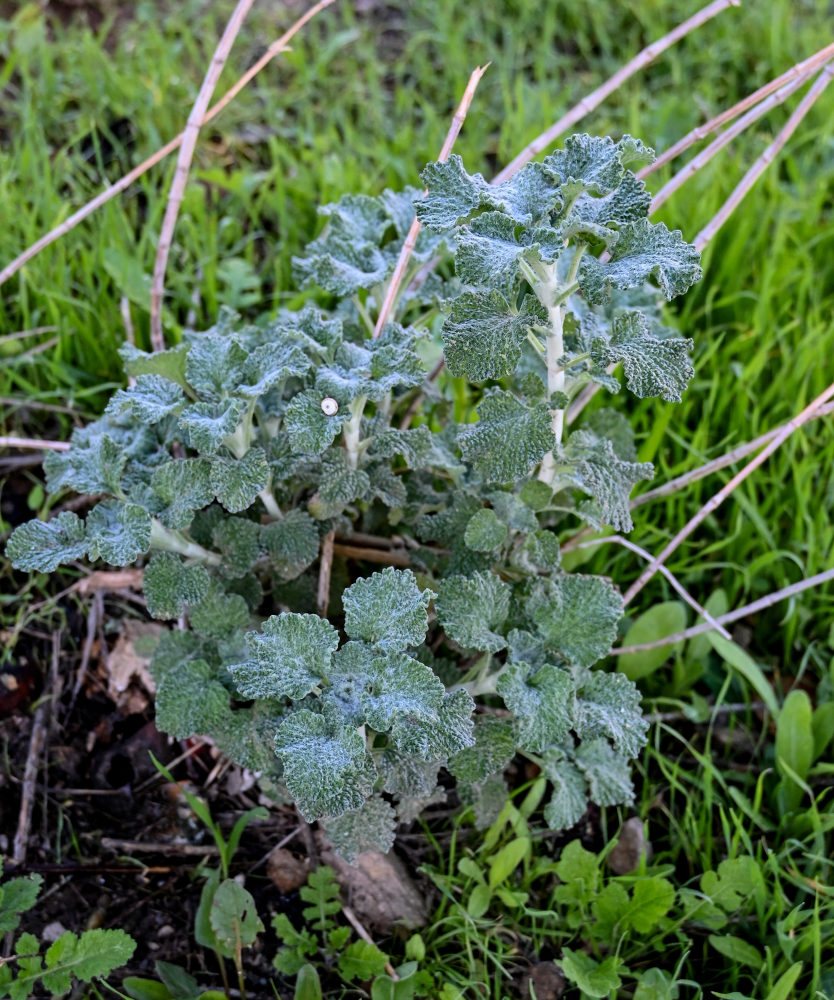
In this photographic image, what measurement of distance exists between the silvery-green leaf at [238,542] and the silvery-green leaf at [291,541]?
0.02m

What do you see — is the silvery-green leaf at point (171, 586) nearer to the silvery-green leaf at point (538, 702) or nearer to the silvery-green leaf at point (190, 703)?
the silvery-green leaf at point (190, 703)

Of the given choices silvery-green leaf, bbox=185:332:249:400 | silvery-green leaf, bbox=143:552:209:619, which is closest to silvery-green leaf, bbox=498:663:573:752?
silvery-green leaf, bbox=143:552:209:619

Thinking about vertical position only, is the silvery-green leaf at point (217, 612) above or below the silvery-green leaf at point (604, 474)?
above

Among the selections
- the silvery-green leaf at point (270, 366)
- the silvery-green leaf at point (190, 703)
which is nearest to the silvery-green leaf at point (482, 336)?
the silvery-green leaf at point (270, 366)

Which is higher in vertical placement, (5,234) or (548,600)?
(5,234)

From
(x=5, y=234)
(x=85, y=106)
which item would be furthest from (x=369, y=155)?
(x=5, y=234)

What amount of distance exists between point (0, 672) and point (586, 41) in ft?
8.74

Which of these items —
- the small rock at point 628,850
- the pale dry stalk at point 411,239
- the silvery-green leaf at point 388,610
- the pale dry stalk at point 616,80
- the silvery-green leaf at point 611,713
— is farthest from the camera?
the small rock at point 628,850

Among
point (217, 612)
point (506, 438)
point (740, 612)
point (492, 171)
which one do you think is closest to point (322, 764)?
point (217, 612)

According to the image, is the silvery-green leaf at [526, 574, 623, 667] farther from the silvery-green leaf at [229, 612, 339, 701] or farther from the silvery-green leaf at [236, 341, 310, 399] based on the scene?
the silvery-green leaf at [236, 341, 310, 399]

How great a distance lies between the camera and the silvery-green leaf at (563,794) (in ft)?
4.80

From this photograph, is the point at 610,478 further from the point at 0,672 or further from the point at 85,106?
the point at 85,106

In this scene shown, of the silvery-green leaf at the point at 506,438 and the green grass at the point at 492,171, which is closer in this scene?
the silvery-green leaf at the point at 506,438

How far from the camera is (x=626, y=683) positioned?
1.44 metres
